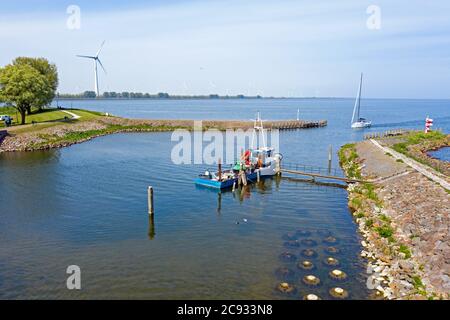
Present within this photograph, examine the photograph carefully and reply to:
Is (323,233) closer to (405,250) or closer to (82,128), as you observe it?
(405,250)

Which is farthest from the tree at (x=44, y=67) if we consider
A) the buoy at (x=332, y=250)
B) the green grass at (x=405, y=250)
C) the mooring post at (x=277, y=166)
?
the green grass at (x=405, y=250)

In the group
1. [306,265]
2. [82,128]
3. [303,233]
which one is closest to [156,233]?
[303,233]

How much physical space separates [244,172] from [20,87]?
54.1 meters

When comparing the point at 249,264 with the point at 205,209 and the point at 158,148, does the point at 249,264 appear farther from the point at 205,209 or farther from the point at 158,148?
the point at 158,148

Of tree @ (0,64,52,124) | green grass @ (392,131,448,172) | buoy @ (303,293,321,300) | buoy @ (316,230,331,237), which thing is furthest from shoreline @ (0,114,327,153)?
buoy @ (303,293,321,300)

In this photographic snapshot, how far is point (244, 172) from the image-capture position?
4197cm

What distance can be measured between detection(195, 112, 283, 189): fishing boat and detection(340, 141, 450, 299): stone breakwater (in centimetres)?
1082

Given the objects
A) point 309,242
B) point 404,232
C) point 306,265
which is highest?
point 404,232

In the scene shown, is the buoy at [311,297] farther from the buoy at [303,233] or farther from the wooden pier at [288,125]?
the wooden pier at [288,125]

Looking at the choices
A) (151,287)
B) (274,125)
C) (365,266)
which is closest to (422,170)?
(365,266)

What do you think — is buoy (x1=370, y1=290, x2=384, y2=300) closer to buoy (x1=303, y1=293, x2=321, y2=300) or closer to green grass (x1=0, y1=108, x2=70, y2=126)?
buoy (x1=303, y1=293, x2=321, y2=300)
